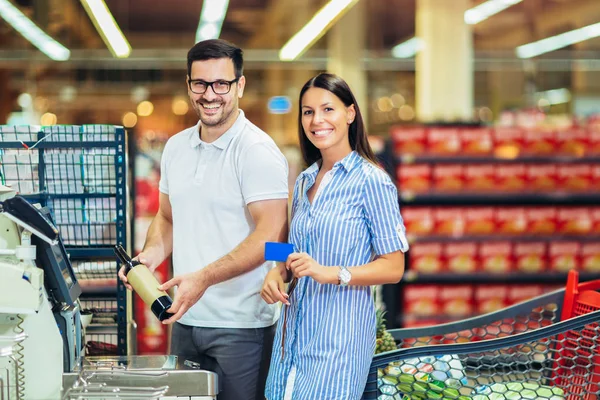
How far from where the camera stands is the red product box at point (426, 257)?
6.78 meters

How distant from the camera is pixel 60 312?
2.37 metres

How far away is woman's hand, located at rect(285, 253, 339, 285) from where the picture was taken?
216 centimetres

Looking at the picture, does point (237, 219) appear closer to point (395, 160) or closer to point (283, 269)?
point (283, 269)

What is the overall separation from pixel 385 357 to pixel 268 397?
0.39 m

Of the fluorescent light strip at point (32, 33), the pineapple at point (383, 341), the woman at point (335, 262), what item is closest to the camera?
the woman at point (335, 262)

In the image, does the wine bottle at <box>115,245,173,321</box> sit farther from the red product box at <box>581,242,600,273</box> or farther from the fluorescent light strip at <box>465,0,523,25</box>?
the fluorescent light strip at <box>465,0,523,25</box>

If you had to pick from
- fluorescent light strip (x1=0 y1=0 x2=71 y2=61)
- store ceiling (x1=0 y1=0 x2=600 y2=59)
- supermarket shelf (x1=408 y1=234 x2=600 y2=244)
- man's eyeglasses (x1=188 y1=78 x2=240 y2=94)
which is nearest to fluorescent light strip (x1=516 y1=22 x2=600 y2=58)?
store ceiling (x1=0 y1=0 x2=600 y2=59)

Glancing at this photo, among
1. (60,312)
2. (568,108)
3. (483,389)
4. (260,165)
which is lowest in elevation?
(483,389)

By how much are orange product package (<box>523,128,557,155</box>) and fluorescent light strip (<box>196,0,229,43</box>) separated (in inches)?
148

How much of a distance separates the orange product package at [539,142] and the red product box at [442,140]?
0.69m

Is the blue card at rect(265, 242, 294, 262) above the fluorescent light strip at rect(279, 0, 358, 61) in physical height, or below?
below

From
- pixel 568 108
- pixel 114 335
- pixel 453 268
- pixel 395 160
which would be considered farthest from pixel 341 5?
pixel 568 108

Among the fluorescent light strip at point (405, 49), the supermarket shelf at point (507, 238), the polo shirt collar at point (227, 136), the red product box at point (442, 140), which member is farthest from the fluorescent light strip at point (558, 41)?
the polo shirt collar at point (227, 136)

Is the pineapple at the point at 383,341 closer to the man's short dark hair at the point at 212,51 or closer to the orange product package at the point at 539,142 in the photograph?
the man's short dark hair at the point at 212,51
